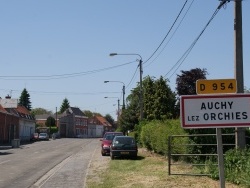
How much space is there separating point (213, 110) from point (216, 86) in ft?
1.22

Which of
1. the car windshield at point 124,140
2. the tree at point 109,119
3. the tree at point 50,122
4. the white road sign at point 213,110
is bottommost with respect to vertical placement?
the car windshield at point 124,140

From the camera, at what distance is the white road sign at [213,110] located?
6.40m

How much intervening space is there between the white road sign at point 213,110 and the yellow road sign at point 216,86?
9cm

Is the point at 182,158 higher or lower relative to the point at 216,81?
lower

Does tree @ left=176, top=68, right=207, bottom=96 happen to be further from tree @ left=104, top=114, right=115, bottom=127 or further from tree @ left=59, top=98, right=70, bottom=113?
tree @ left=104, top=114, right=115, bottom=127

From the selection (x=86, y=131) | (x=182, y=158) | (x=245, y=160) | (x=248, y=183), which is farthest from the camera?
(x=86, y=131)

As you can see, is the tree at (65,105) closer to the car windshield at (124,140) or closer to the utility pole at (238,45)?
the car windshield at (124,140)

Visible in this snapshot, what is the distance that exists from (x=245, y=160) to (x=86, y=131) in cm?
14382

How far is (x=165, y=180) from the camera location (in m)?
14.0

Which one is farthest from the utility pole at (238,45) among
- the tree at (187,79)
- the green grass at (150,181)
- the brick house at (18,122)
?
the brick house at (18,122)

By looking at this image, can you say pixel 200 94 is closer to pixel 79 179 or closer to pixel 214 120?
pixel 214 120

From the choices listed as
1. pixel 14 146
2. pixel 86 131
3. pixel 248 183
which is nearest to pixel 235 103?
pixel 248 183

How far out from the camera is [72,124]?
14088 cm

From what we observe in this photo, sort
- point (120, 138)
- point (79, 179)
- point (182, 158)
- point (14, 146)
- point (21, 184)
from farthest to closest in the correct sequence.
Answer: point (14, 146)
point (120, 138)
point (182, 158)
point (79, 179)
point (21, 184)
